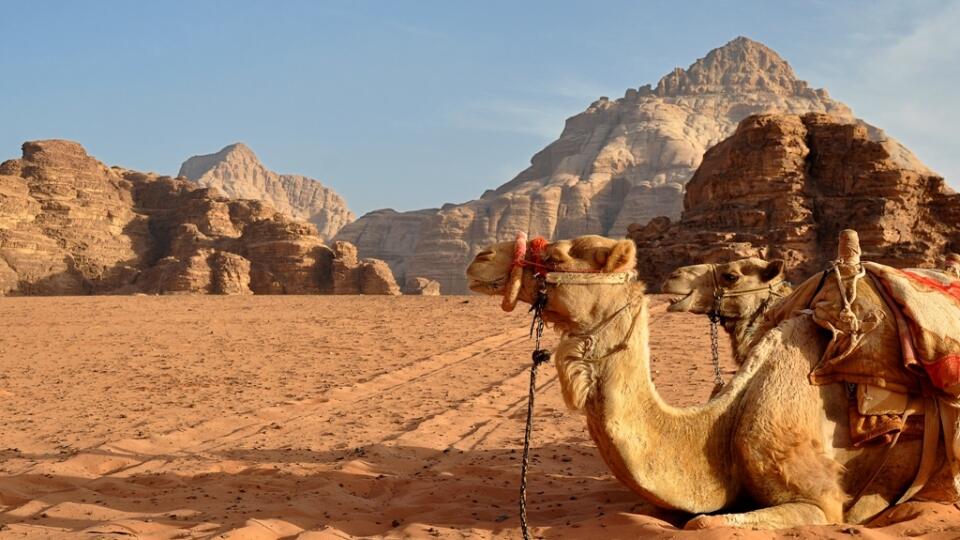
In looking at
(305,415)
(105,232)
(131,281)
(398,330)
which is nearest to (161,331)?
(398,330)

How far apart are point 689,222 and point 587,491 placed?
3641 centimetres

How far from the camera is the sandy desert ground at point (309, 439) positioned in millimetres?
4957

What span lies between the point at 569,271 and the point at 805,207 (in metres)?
38.1

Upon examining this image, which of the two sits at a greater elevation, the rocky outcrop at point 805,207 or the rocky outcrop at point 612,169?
the rocky outcrop at point 612,169

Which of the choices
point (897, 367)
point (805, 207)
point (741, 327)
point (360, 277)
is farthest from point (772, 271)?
point (360, 277)

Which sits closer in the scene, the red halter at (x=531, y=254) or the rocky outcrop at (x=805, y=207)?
the red halter at (x=531, y=254)

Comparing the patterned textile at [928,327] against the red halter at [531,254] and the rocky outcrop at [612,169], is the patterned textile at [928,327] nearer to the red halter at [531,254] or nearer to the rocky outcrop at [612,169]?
the red halter at [531,254]

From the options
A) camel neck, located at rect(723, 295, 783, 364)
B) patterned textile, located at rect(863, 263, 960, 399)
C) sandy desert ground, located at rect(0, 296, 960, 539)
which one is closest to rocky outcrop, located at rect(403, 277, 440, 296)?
sandy desert ground, located at rect(0, 296, 960, 539)

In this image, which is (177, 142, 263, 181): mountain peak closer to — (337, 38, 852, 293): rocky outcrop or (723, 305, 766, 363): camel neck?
(337, 38, 852, 293): rocky outcrop

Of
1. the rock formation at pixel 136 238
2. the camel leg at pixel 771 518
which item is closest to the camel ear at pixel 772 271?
the camel leg at pixel 771 518

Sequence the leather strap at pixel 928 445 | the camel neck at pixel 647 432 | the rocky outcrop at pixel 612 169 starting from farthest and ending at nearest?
the rocky outcrop at pixel 612 169, the leather strap at pixel 928 445, the camel neck at pixel 647 432

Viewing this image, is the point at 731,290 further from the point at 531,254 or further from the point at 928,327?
the point at 531,254

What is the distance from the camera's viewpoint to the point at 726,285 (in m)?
6.30

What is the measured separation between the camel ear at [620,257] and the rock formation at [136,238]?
46308 millimetres
